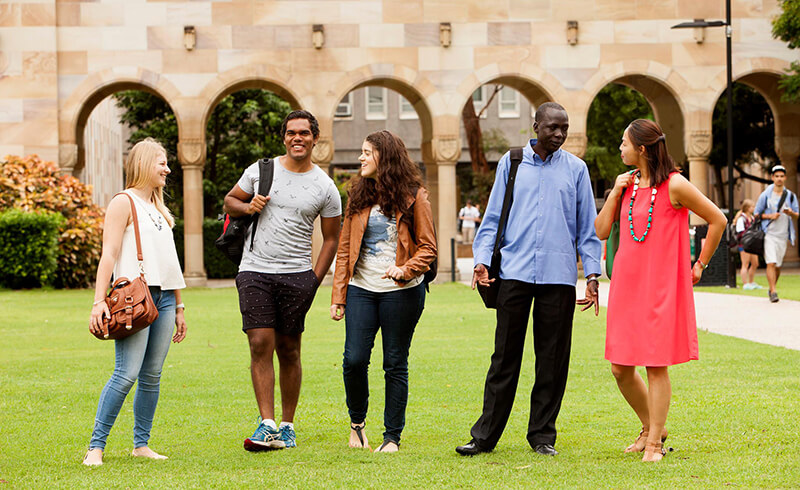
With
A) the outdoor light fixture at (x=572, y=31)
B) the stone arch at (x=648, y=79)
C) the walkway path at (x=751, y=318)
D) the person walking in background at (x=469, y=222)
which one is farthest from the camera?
the person walking in background at (x=469, y=222)

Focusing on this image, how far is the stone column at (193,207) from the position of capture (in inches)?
1099

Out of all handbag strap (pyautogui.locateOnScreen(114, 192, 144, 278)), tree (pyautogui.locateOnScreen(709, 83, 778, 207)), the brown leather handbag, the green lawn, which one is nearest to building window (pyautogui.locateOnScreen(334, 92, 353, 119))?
tree (pyautogui.locateOnScreen(709, 83, 778, 207))

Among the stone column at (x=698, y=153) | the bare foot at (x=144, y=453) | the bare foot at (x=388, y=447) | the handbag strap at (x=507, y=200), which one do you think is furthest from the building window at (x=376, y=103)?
the bare foot at (x=144, y=453)

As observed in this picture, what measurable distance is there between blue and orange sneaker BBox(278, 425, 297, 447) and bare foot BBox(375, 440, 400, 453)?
590mm

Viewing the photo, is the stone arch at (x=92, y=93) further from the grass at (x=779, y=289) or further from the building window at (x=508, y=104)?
the building window at (x=508, y=104)

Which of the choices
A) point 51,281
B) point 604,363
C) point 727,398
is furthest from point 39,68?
point 727,398

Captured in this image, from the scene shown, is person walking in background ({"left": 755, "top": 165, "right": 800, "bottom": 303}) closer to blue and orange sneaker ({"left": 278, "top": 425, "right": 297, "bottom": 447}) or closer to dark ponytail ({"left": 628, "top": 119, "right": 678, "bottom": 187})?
dark ponytail ({"left": 628, "top": 119, "right": 678, "bottom": 187})

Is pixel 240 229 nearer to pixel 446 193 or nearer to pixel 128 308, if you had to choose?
pixel 128 308

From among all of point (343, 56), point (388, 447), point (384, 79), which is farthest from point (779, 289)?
point (388, 447)

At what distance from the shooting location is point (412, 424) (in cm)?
847

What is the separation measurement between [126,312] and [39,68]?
880 inches

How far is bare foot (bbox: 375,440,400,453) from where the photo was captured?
7.32 m

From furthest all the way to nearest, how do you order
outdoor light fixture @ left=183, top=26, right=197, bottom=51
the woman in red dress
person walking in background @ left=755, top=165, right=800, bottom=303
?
outdoor light fixture @ left=183, top=26, right=197, bottom=51 < person walking in background @ left=755, top=165, right=800, bottom=303 < the woman in red dress

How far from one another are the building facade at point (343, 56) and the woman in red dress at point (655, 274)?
20972 mm
